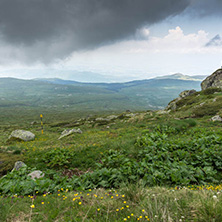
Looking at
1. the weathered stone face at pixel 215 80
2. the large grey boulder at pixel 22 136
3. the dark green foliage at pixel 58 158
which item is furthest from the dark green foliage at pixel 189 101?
the large grey boulder at pixel 22 136

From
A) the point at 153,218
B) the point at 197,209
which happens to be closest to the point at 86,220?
the point at 153,218

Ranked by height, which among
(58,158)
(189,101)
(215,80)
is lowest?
(58,158)

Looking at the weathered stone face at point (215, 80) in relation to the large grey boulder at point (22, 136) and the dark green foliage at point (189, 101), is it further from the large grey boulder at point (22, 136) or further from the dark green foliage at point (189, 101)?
the large grey boulder at point (22, 136)

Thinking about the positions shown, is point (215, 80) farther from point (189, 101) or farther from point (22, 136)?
point (22, 136)

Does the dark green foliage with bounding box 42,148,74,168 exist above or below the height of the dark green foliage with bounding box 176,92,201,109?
below

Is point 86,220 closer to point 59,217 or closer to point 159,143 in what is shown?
point 59,217

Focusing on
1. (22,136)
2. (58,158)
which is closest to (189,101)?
(58,158)

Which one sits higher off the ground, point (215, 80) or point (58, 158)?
point (215, 80)

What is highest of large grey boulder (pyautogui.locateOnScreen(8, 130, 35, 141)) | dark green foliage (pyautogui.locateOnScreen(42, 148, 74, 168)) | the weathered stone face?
the weathered stone face

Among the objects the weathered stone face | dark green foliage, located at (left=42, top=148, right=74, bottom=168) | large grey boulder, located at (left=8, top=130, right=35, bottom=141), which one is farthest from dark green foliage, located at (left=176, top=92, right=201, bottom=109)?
large grey boulder, located at (left=8, top=130, right=35, bottom=141)

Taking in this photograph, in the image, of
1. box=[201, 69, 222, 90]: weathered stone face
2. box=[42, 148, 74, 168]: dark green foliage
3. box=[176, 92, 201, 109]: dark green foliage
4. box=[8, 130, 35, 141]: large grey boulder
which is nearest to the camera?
box=[42, 148, 74, 168]: dark green foliage

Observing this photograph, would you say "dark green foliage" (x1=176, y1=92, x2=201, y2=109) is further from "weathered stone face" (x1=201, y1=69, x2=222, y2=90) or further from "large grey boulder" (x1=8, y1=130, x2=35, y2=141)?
"large grey boulder" (x1=8, y1=130, x2=35, y2=141)

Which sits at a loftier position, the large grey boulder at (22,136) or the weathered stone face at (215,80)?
the weathered stone face at (215,80)

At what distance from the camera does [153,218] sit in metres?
3.67
